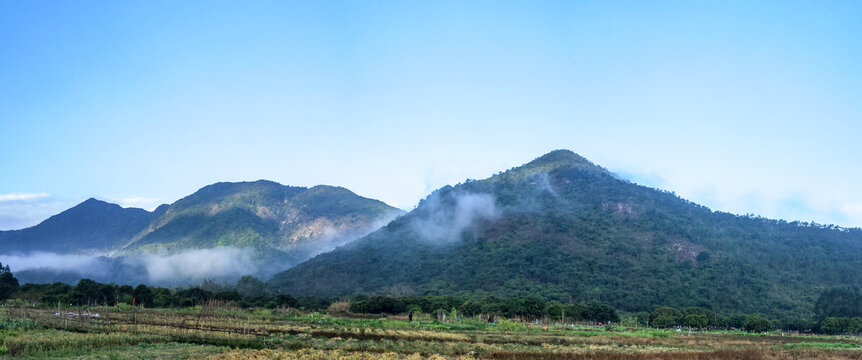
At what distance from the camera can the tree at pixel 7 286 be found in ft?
281

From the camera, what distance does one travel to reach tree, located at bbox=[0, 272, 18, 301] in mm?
85688

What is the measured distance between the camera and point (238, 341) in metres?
34.6

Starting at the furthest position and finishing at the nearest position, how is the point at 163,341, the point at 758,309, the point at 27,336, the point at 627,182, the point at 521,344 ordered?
the point at 627,182
the point at 758,309
the point at 521,344
the point at 163,341
the point at 27,336

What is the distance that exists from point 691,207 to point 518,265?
63840 mm

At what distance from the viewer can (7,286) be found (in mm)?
89125

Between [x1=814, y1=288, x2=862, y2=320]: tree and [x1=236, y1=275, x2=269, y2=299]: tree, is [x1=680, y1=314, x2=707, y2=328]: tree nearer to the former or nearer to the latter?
[x1=814, y1=288, x2=862, y2=320]: tree

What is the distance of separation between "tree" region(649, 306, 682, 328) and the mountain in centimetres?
2718

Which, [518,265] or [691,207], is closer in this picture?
[518,265]

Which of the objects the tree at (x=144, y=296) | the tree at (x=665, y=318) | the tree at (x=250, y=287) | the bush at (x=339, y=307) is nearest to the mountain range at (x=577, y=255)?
the tree at (x=250, y=287)

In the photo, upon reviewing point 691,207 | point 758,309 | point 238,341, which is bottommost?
point 758,309

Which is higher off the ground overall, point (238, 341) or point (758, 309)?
point (238, 341)

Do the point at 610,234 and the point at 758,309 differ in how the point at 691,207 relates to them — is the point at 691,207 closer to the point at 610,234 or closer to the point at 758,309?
the point at 610,234

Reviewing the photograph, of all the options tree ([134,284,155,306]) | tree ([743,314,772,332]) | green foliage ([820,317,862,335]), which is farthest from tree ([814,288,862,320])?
tree ([134,284,155,306])

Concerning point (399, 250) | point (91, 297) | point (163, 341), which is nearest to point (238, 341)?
point (163, 341)
